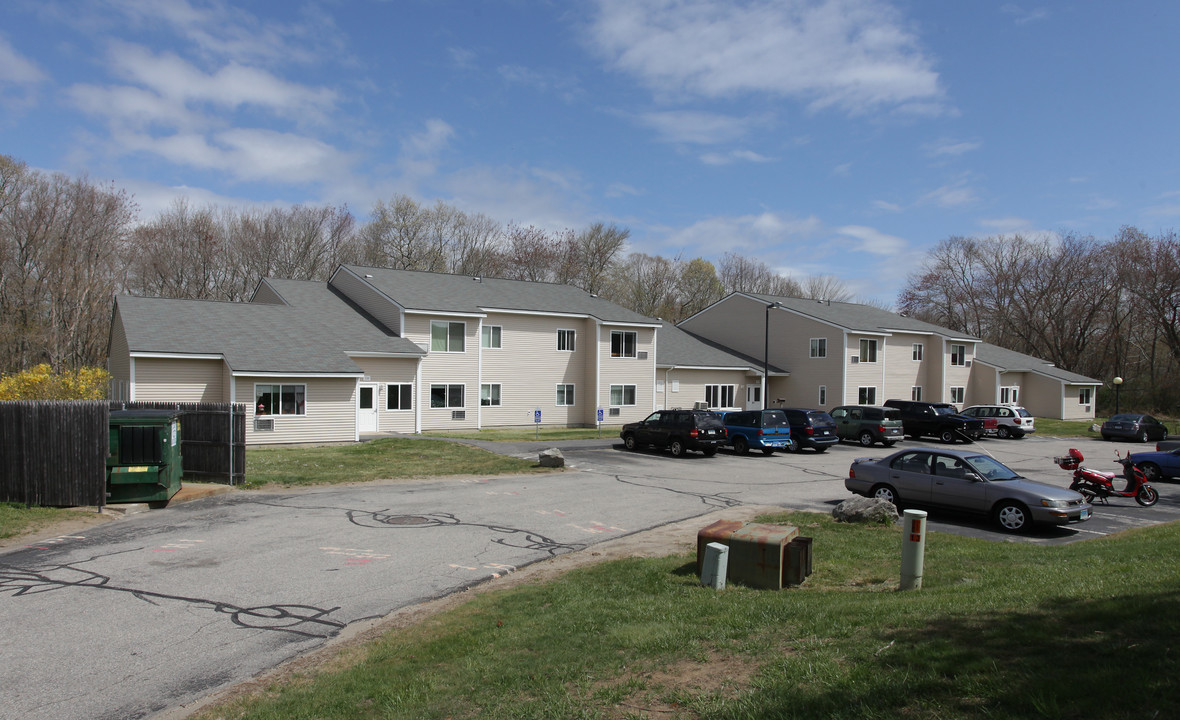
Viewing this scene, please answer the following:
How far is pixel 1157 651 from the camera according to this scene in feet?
14.9

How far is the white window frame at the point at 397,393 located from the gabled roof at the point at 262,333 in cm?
161

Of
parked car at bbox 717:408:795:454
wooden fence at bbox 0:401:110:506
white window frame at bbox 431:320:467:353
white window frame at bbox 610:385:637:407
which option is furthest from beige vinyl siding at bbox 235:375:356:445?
white window frame at bbox 610:385:637:407

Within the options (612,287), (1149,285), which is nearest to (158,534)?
(612,287)

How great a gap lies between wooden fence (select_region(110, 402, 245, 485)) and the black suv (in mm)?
14321

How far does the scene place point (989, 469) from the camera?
47.4ft

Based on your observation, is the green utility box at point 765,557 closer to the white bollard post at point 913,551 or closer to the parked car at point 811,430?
the white bollard post at point 913,551

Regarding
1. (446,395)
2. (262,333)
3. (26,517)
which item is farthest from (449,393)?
(26,517)

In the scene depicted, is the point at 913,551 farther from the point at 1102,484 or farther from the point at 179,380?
the point at 179,380

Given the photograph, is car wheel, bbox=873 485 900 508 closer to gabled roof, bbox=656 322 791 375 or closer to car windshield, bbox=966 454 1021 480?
car windshield, bbox=966 454 1021 480

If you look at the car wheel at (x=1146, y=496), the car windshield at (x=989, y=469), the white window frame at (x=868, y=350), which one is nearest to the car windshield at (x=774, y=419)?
the car wheel at (x=1146, y=496)

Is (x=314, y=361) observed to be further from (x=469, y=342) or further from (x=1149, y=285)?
(x=1149, y=285)

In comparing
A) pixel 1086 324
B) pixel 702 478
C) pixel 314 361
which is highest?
pixel 1086 324

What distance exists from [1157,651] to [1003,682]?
106 cm

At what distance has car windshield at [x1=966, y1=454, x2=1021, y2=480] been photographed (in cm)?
1425
